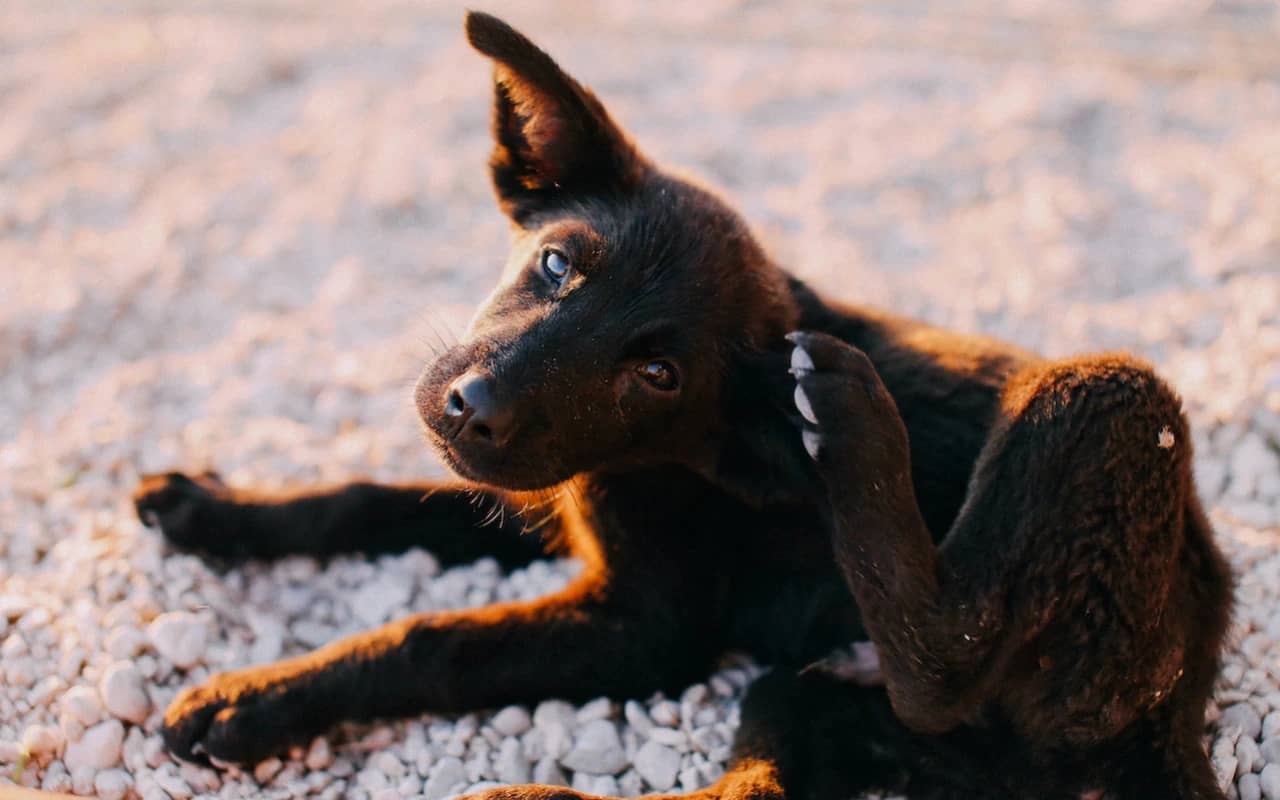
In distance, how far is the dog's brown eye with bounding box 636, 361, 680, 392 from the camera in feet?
10.3

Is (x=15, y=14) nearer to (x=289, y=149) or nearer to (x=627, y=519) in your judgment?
(x=289, y=149)

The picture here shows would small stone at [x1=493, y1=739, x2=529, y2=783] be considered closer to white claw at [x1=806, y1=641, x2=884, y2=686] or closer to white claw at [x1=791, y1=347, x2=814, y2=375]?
white claw at [x1=806, y1=641, x2=884, y2=686]

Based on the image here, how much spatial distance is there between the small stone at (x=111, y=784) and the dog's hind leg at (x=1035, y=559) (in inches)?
73.8

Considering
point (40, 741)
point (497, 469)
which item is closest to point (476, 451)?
point (497, 469)

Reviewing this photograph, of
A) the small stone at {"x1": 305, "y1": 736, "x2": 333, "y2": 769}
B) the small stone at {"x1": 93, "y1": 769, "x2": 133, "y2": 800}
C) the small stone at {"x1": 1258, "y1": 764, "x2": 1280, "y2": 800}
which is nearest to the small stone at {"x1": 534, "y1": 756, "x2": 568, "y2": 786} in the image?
the small stone at {"x1": 305, "y1": 736, "x2": 333, "y2": 769}

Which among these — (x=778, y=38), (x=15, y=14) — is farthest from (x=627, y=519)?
(x=15, y=14)

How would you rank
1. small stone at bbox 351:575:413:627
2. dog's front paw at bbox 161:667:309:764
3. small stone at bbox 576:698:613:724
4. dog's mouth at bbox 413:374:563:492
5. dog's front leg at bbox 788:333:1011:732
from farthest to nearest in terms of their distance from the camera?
small stone at bbox 351:575:413:627 < small stone at bbox 576:698:613:724 < dog's front paw at bbox 161:667:309:764 < dog's mouth at bbox 413:374:563:492 < dog's front leg at bbox 788:333:1011:732

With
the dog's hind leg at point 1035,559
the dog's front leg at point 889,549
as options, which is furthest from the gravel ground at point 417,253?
the dog's front leg at point 889,549

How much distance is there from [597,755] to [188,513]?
1522mm

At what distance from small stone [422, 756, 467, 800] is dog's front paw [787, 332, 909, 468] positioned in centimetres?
126

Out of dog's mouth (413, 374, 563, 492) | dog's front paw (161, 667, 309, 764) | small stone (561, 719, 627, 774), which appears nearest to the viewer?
dog's mouth (413, 374, 563, 492)

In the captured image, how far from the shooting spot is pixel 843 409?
2.96 meters

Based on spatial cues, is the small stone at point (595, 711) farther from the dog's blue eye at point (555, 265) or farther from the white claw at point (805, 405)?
the dog's blue eye at point (555, 265)

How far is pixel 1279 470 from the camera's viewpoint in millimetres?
4277
